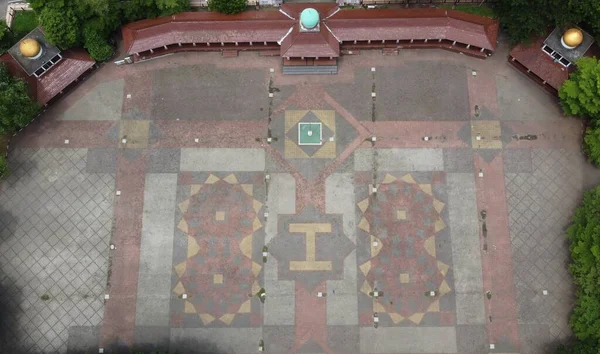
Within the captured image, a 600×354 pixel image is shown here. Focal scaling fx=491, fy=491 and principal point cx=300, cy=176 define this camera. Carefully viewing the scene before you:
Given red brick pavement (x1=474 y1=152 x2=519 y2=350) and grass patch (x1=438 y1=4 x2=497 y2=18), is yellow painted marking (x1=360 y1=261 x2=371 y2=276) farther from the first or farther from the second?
grass patch (x1=438 y1=4 x2=497 y2=18)

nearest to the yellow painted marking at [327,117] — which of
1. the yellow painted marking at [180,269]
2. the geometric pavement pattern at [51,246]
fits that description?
the yellow painted marking at [180,269]

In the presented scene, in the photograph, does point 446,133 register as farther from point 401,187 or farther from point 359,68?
point 359,68

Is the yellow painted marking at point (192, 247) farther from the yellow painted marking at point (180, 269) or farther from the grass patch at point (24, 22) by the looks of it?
the grass patch at point (24, 22)

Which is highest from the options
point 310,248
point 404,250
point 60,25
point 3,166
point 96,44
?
point 60,25

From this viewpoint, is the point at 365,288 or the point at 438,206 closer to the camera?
the point at 365,288

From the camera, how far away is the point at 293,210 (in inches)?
1619

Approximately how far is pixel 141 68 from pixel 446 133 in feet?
90.4

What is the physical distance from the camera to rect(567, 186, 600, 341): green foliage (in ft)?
119

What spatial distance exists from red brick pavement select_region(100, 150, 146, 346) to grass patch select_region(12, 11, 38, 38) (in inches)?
567

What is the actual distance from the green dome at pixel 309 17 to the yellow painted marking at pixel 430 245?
66.5 feet

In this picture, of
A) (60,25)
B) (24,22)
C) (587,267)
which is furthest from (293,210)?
(24,22)

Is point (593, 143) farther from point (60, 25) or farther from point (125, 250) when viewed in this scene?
point (60, 25)

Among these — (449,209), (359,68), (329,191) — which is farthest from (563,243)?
(359,68)

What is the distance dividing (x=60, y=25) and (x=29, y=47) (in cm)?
326
